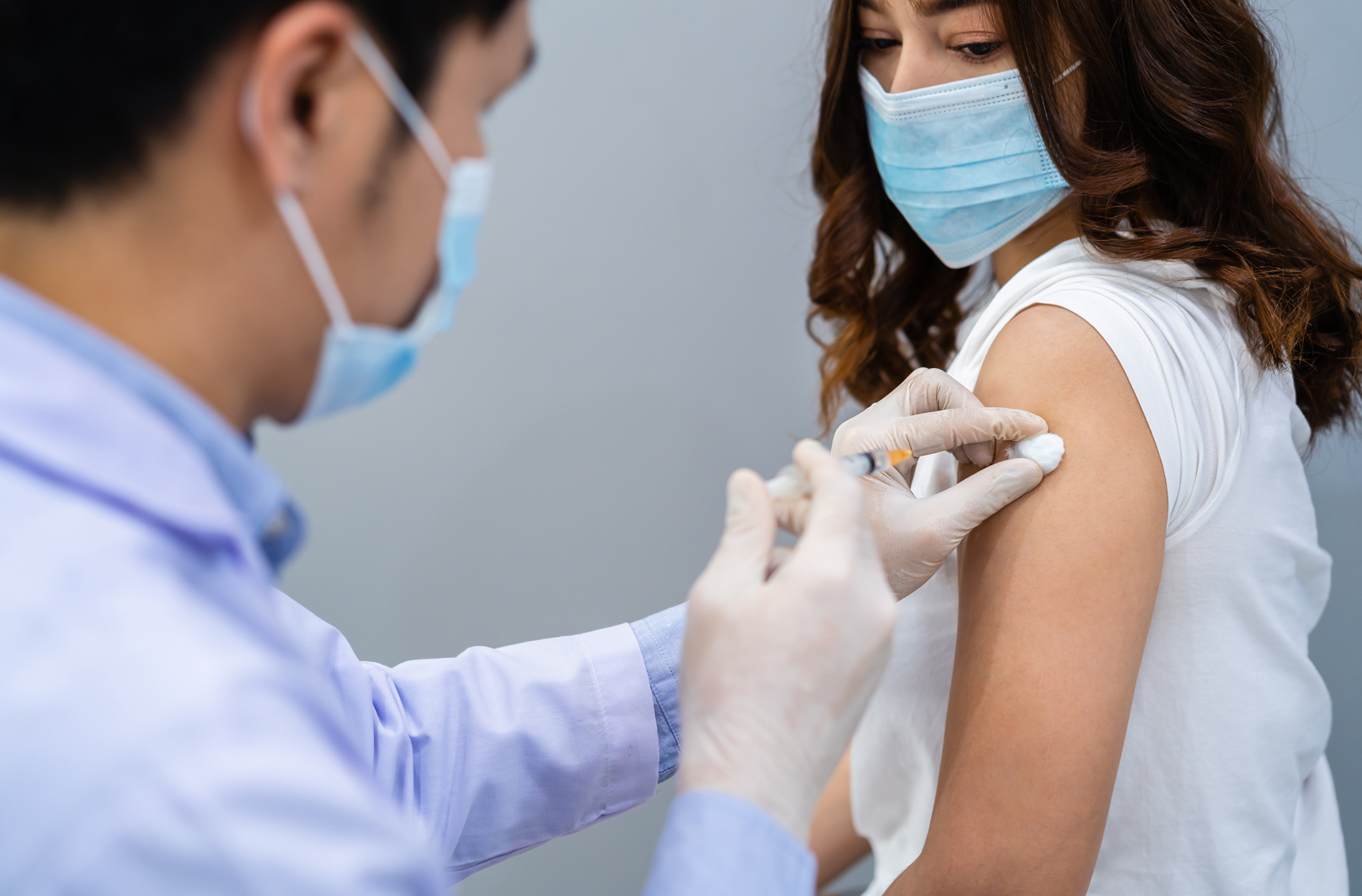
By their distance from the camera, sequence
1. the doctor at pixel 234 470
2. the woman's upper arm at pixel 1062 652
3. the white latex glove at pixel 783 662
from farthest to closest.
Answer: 1. the woman's upper arm at pixel 1062 652
2. the white latex glove at pixel 783 662
3. the doctor at pixel 234 470

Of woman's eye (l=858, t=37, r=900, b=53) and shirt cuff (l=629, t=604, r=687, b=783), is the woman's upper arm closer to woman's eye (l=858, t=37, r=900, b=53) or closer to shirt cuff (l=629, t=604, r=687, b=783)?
shirt cuff (l=629, t=604, r=687, b=783)

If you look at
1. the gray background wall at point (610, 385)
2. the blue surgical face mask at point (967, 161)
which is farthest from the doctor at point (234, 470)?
Answer: the gray background wall at point (610, 385)

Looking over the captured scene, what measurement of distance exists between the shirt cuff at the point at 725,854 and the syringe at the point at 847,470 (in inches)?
11.5

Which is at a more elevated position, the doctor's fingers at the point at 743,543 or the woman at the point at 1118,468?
the doctor's fingers at the point at 743,543

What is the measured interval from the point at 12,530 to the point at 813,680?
19.8 inches

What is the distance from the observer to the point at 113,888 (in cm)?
43

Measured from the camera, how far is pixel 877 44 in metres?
1.16

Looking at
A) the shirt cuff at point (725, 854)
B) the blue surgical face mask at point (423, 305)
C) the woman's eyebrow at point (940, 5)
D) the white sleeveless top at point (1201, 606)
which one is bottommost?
the white sleeveless top at point (1201, 606)

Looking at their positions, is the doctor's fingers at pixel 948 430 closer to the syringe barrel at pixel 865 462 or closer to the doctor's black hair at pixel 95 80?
the syringe barrel at pixel 865 462

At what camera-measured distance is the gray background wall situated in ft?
4.90

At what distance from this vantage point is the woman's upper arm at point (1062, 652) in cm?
85

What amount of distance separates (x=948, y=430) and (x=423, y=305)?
509mm

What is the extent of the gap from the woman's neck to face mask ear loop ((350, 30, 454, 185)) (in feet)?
2.34

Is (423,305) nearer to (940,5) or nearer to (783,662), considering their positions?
(783,662)
